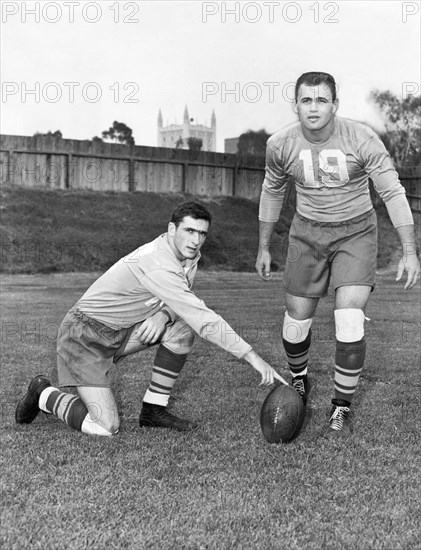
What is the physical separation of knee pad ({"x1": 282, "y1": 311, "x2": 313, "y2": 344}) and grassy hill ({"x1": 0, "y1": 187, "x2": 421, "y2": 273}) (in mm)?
19352

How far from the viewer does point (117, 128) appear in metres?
57.2

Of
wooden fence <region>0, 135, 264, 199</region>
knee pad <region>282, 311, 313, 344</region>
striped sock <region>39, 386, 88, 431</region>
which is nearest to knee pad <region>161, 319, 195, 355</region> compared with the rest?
striped sock <region>39, 386, 88, 431</region>

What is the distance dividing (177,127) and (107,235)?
83.8m

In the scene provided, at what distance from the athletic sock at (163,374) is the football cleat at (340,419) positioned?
3.44 feet

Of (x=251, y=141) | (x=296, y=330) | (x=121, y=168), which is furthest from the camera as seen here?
(x=251, y=141)

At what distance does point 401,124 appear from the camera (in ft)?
172

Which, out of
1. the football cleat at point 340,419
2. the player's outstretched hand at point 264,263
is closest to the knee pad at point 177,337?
the player's outstretched hand at point 264,263

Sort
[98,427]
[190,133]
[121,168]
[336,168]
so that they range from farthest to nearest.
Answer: [190,133] < [121,168] < [336,168] < [98,427]

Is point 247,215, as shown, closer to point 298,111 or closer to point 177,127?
point 298,111

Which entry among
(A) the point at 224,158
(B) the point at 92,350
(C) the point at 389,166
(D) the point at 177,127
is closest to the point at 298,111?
(C) the point at 389,166

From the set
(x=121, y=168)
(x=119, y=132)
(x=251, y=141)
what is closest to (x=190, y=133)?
(x=119, y=132)

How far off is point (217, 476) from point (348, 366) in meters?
1.41

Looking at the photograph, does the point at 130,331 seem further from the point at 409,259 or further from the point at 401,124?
the point at 401,124

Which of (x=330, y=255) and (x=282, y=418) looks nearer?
(x=282, y=418)
